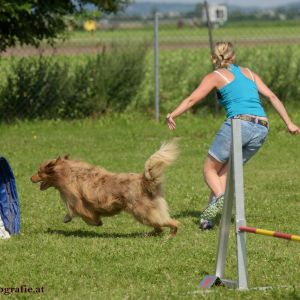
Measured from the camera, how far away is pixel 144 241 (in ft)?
26.5

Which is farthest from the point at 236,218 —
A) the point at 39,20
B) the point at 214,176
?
the point at 39,20

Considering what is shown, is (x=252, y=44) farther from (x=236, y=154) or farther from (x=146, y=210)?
(x=236, y=154)

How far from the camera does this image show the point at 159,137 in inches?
636

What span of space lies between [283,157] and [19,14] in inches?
230

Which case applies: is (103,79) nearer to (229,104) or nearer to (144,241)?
(229,104)

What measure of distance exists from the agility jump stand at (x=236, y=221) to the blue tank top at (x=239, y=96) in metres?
2.21

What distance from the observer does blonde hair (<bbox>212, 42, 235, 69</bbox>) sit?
8602 mm

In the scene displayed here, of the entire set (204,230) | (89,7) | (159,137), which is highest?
(89,7)

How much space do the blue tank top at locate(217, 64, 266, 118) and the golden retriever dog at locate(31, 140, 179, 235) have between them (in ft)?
3.05

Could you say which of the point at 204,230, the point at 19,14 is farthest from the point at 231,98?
the point at 19,14

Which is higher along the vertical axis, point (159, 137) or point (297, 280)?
point (297, 280)

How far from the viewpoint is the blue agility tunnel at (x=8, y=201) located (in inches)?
334

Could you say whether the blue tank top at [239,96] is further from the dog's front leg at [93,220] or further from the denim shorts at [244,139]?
the dog's front leg at [93,220]

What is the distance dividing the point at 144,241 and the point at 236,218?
1.98 m
